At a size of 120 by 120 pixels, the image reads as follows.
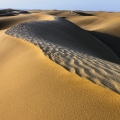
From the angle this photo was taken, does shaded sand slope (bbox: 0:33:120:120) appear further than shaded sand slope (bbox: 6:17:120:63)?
No

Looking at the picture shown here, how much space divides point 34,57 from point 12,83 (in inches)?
31.3

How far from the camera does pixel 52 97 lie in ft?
7.65

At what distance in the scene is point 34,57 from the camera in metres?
3.70

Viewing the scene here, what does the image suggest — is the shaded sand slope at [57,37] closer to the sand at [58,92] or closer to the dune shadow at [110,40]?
the dune shadow at [110,40]

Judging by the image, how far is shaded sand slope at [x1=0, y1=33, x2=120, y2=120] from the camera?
199 centimetres

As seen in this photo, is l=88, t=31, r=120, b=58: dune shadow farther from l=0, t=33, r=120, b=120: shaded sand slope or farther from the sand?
l=0, t=33, r=120, b=120: shaded sand slope

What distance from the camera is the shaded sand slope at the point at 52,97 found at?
1993 millimetres

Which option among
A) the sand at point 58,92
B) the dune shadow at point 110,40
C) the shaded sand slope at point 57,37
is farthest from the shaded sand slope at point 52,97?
the dune shadow at point 110,40

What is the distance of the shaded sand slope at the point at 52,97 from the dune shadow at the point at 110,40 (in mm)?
7185

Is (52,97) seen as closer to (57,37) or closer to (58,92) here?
(58,92)

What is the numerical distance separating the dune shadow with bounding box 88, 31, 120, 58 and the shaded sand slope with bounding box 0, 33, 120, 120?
23.6 feet

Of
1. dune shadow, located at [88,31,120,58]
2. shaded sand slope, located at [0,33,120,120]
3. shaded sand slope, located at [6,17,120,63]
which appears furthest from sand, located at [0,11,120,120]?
dune shadow, located at [88,31,120,58]

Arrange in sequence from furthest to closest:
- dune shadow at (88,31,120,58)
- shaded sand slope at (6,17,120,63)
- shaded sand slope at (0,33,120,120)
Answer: dune shadow at (88,31,120,58)
shaded sand slope at (6,17,120,63)
shaded sand slope at (0,33,120,120)

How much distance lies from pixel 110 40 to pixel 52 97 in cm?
913
